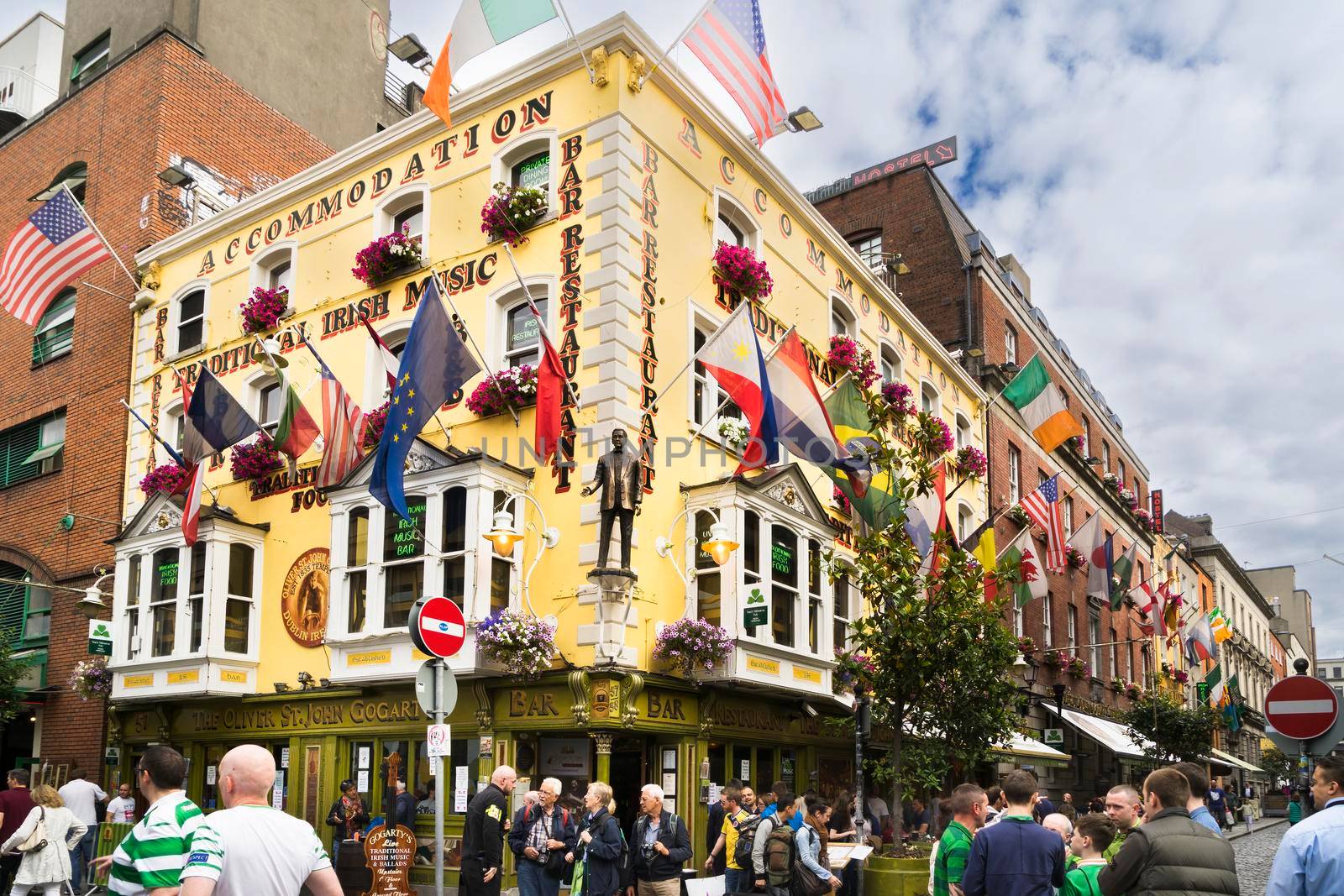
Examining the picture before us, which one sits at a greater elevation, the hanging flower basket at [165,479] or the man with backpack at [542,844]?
the hanging flower basket at [165,479]

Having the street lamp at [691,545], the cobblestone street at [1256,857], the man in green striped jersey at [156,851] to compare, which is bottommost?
the cobblestone street at [1256,857]

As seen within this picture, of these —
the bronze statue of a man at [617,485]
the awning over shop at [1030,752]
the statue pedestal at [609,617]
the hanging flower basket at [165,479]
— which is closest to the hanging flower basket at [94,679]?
the hanging flower basket at [165,479]

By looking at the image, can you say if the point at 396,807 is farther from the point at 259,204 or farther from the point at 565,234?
the point at 259,204

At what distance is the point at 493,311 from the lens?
18812 millimetres

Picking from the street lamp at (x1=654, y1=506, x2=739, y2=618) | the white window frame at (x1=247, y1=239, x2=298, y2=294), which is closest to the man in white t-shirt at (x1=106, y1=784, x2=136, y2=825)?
the white window frame at (x1=247, y1=239, x2=298, y2=294)

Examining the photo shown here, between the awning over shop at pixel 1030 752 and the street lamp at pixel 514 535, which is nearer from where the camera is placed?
the street lamp at pixel 514 535

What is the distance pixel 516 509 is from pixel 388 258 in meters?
5.27

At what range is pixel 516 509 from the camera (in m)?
17.6

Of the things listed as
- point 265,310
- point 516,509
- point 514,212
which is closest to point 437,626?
point 516,509

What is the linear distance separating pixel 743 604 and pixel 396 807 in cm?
570

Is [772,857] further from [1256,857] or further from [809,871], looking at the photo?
[1256,857]

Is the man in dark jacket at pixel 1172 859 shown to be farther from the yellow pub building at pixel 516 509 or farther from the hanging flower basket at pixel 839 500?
the hanging flower basket at pixel 839 500

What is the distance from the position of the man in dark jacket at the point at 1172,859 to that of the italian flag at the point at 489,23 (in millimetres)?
12286

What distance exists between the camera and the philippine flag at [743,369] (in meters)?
16.8
